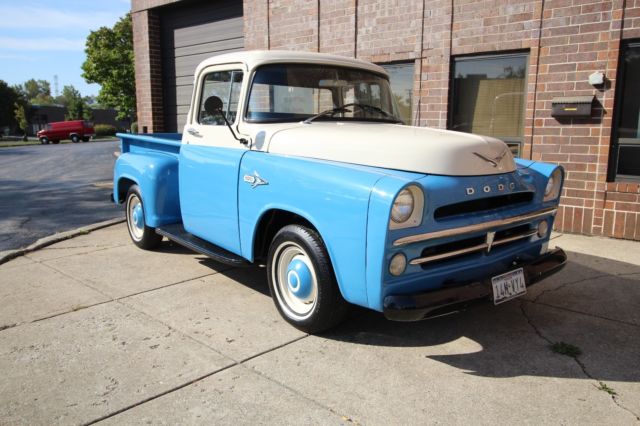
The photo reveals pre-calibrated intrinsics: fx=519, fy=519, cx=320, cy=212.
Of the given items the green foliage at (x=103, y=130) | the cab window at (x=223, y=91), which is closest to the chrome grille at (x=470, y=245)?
the cab window at (x=223, y=91)

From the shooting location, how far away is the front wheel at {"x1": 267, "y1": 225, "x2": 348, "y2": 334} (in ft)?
10.9

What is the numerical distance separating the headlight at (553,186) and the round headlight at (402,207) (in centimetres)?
143

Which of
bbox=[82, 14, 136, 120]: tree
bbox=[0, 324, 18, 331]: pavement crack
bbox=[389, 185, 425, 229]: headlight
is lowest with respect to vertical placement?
bbox=[0, 324, 18, 331]: pavement crack

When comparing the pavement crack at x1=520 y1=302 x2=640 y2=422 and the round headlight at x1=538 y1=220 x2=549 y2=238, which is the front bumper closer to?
the pavement crack at x1=520 y1=302 x2=640 y2=422

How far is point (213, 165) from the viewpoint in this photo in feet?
14.1

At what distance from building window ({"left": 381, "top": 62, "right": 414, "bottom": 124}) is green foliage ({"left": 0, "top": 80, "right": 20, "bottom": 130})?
6203 centimetres

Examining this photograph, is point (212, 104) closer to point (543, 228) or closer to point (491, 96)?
point (543, 228)

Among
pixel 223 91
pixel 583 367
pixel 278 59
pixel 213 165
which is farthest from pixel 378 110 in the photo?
pixel 583 367

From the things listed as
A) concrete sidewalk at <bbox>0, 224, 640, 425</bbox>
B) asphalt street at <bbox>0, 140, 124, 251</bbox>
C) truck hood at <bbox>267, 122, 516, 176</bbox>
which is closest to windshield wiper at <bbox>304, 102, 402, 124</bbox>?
truck hood at <bbox>267, 122, 516, 176</bbox>

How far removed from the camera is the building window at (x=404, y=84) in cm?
786

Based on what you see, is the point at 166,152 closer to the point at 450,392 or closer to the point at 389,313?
the point at 389,313

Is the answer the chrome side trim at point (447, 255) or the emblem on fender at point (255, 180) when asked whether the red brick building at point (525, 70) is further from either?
the emblem on fender at point (255, 180)

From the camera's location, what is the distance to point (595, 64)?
6098 millimetres

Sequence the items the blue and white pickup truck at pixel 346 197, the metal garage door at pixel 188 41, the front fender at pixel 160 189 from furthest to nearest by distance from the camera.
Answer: the metal garage door at pixel 188 41, the front fender at pixel 160 189, the blue and white pickup truck at pixel 346 197
